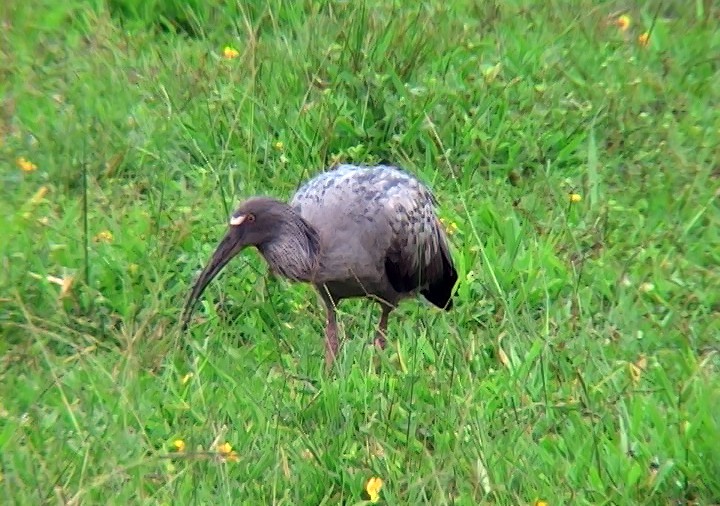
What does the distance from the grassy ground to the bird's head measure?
0.28 m

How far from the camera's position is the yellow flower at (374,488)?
460 centimetres

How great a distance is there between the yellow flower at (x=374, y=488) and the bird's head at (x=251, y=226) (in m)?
1.54

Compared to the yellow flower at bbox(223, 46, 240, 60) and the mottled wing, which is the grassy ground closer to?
the yellow flower at bbox(223, 46, 240, 60)

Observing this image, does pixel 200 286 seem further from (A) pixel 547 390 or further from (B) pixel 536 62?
(B) pixel 536 62

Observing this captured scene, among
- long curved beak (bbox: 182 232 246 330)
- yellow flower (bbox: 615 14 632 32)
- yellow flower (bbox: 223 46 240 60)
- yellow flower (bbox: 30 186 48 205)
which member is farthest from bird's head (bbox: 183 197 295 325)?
yellow flower (bbox: 615 14 632 32)

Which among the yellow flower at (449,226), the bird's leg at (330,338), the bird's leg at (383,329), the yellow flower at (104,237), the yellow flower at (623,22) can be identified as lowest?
the bird's leg at (383,329)

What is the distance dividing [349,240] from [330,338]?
470mm

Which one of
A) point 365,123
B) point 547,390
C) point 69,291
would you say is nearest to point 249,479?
point 547,390

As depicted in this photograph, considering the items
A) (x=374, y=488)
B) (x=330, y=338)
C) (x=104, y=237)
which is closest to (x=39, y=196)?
(x=104, y=237)

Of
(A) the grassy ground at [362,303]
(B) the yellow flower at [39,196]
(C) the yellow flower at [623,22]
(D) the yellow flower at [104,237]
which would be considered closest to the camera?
(A) the grassy ground at [362,303]

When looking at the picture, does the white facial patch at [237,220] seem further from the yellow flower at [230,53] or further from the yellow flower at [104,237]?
the yellow flower at [230,53]

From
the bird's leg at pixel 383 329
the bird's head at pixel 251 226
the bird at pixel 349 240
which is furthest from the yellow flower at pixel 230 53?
the bird's leg at pixel 383 329

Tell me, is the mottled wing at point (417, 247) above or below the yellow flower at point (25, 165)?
below

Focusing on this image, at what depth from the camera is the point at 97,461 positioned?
480 centimetres
